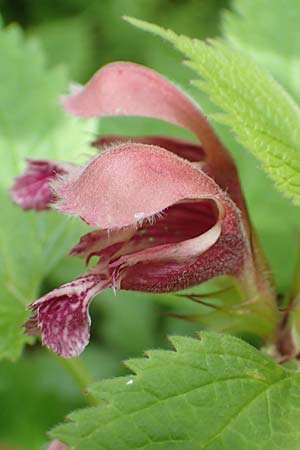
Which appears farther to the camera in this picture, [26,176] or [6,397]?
[6,397]

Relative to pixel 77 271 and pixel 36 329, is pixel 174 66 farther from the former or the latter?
pixel 36 329

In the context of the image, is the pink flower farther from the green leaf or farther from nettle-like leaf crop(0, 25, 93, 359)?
the green leaf

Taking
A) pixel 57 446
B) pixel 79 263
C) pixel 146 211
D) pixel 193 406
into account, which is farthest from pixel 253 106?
pixel 79 263

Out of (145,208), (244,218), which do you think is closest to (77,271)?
(244,218)

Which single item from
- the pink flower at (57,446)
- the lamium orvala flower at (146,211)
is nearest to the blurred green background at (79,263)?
the lamium orvala flower at (146,211)

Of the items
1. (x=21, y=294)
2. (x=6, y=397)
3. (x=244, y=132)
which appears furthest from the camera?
(x=6, y=397)

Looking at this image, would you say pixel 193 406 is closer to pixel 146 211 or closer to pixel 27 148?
pixel 146 211

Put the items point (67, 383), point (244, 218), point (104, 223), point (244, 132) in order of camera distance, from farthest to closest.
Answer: point (67, 383) → point (244, 218) → point (244, 132) → point (104, 223)

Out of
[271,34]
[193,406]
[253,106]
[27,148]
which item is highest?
[253,106]
